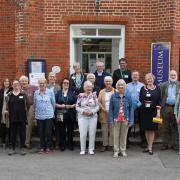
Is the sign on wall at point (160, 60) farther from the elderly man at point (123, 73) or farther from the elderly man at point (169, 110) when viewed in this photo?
the elderly man at point (169, 110)

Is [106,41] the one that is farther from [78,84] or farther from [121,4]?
[78,84]

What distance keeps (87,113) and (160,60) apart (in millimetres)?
2822

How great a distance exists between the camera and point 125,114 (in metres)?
9.68

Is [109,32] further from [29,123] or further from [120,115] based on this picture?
[29,123]

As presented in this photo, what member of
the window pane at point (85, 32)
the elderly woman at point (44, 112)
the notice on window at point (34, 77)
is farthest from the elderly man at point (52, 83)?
the window pane at point (85, 32)

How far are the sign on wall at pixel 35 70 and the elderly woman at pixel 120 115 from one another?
2.73 m

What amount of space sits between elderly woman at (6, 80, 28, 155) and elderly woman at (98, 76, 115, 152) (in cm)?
173

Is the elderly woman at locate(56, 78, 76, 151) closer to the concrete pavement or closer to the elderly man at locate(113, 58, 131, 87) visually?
the concrete pavement

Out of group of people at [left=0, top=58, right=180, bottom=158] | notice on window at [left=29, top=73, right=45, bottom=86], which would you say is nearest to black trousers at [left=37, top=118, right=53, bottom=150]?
group of people at [left=0, top=58, right=180, bottom=158]

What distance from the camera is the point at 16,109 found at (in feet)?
32.3

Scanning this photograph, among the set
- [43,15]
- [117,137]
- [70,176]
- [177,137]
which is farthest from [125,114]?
[43,15]

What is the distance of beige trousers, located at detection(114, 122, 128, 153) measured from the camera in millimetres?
9680

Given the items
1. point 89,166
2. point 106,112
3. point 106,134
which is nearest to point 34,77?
point 106,112

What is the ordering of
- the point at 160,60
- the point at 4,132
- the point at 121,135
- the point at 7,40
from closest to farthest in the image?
the point at 121,135
the point at 4,132
the point at 160,60
the point at 7,40
